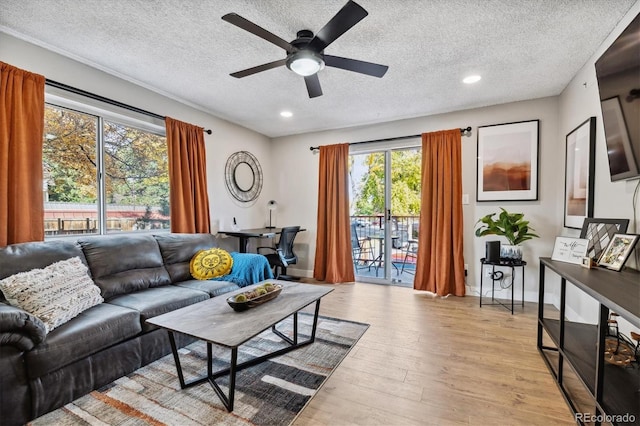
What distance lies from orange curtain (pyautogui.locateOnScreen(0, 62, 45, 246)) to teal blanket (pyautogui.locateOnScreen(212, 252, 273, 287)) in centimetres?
156

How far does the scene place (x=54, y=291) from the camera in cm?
182

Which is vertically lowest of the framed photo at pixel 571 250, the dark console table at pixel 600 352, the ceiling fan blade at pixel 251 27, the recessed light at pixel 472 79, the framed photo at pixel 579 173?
the dark console table at pixel 600 352

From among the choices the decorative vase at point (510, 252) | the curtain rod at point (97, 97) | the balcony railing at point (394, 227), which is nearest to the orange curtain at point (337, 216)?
the balcony railing at point (394, 227)

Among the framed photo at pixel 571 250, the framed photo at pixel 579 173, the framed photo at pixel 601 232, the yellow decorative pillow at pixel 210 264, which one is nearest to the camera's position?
the framed photo at pixel 601 232

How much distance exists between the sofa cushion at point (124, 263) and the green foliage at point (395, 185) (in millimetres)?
2988

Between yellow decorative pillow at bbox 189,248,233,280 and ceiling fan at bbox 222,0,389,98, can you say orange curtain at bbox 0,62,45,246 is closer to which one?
yellow decorative pillow at bbox 189,248,233,280

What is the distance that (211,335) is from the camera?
4.87 feet

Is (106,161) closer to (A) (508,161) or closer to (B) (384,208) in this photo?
(B) (384,208)

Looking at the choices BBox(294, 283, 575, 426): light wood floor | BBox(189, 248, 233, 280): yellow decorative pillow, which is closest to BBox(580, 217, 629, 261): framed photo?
BBox(294, 283, 575, 426): light wood floor

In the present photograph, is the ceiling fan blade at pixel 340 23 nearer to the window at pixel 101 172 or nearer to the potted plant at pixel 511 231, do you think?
the window at pixel 101 172

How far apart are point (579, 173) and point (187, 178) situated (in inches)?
163

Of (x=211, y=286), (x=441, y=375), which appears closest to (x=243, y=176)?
(x=211, y=286)

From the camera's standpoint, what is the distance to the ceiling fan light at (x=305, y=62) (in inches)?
77.5

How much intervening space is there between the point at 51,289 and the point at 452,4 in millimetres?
3221
